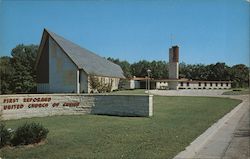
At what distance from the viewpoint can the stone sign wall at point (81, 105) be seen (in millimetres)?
12273

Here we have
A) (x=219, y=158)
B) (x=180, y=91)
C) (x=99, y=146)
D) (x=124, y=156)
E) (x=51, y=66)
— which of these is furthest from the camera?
(x=180, y=91)

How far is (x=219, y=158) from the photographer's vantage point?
20.3ft

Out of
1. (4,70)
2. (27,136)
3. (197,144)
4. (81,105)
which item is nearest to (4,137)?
(27,136)

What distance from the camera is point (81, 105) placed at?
13.7 meters

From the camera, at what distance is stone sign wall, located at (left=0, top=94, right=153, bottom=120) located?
40.3 feet

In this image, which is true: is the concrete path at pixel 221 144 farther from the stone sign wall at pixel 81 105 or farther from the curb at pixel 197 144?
the stone sign wall at pixel 81 105

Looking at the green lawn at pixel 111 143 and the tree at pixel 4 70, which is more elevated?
the tree at pixel 4 70

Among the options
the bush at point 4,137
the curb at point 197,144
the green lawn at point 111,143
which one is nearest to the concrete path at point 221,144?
the curb at point 197,144

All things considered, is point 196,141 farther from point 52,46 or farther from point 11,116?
point 52,46

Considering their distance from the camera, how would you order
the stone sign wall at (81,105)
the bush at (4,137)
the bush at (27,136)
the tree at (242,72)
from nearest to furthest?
1. the bush at (4,137)
2. the bush at (27,136)
3. the tree at (242,72)
4. the stone sign wall at (81,105)

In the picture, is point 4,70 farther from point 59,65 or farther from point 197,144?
point 197,144

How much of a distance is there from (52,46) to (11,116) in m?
4.59

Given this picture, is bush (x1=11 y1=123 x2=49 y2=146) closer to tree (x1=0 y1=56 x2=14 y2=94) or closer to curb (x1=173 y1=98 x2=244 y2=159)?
tree (x1=0 y1=56 x2=14 y2=94)

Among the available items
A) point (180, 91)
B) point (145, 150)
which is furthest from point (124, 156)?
point (180, 91)
